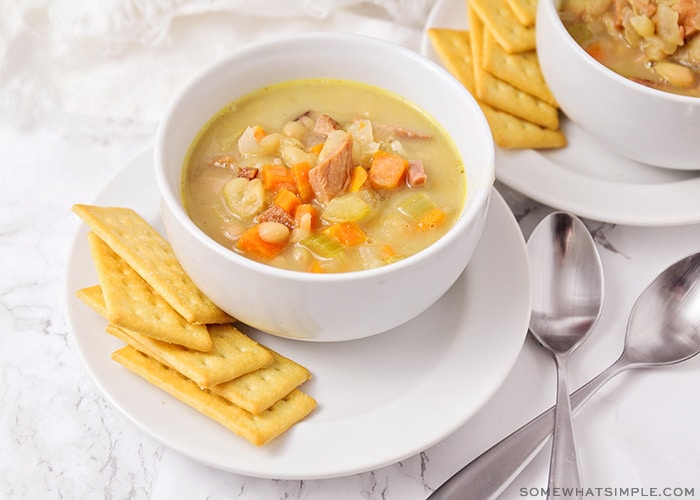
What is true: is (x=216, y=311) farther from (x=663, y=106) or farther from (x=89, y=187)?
(x=663, y=106)

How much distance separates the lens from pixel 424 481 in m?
A: 2.34

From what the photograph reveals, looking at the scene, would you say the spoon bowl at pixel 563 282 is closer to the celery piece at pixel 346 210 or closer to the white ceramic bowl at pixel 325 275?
the white ceramic bowl at pixel 325 275

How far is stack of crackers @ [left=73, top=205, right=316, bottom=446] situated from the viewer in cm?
211

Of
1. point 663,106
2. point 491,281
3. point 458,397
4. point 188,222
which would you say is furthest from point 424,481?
point 663,106

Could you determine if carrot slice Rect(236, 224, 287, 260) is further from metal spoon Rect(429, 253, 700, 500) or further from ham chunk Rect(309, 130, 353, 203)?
metal spoon Rect(429, 253, 700, 500)

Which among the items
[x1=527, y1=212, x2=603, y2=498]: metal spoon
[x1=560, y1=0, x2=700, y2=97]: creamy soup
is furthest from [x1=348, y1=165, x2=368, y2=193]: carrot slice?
[x1=560, y1=0, x2=700, y2=97]: creamy soup

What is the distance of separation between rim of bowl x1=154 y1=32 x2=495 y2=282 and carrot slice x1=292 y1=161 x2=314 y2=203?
29cm

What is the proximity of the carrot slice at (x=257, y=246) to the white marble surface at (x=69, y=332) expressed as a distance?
1.76 feet

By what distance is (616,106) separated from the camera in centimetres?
275

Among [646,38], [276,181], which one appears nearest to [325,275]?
[276,181]

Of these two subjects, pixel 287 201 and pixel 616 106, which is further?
pixel 616 106

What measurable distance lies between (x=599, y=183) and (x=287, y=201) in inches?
46.2

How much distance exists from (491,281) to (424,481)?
591 mm

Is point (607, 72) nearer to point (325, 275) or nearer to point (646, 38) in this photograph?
point (646, 38)
